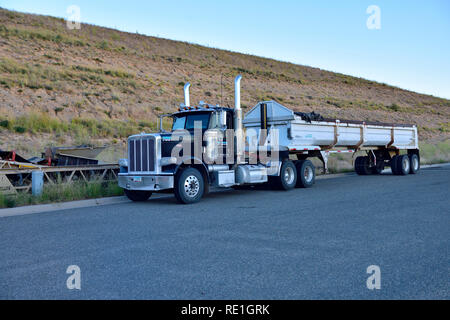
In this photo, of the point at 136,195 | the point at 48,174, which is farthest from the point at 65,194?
the point at 136,195

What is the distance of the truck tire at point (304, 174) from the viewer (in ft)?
51.9

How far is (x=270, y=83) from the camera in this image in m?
58.0

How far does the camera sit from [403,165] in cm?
2105

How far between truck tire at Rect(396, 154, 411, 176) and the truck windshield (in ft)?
38.3

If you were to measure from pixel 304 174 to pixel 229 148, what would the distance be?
3788 millimetres

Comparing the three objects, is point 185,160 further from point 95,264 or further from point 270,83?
point 270,83

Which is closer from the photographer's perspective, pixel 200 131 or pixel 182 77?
pixel 200 131

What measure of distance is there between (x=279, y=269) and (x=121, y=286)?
72.7 inches

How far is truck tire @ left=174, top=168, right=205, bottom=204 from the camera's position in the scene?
11.7 m

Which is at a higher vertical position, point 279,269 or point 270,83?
point 270,83

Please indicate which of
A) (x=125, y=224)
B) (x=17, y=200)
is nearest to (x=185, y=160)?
(x=125, y=224)

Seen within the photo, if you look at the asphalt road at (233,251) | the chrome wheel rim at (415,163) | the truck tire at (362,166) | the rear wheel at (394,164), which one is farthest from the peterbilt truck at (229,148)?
the chrome wheel rim at (415,163)

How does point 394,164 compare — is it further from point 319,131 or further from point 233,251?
point 233,251

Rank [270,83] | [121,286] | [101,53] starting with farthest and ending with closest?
[270,83], [101,53], [121,286]
